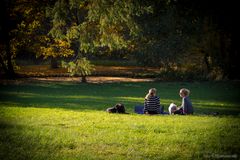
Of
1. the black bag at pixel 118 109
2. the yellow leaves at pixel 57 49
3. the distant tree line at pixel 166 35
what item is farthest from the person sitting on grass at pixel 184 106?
the yellow leaves at pixel 57 49

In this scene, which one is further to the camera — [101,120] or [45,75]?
[45,75]

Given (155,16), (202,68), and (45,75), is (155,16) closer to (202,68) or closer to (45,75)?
(202,68)

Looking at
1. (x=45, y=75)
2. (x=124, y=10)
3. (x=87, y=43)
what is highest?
(x=124, y=10)

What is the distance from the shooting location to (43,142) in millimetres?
10078

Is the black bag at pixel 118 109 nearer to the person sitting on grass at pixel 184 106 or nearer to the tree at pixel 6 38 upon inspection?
the person sitting on grass at pixel 184 106

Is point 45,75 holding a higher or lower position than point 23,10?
lower

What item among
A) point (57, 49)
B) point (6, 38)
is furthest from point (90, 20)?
point (57, 49)

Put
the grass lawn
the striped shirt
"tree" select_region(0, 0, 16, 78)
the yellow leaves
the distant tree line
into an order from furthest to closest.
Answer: the yellow leaves → the distant tree line → "tree" select_region(0, 0, 16, 78) → the striped shirt → the grass lawn

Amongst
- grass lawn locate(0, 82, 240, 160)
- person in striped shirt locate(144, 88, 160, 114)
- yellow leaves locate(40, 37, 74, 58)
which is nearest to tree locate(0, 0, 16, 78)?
yellow leaves locate(40, 37, 74, 58)

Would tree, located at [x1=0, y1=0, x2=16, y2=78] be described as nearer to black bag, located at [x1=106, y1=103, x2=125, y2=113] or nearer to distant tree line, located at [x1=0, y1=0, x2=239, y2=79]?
distant tree line, located at [x1=0, y1=0, x2=239, y2=79]

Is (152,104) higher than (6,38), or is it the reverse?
(6,38)

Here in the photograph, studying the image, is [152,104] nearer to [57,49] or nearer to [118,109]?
[118,109]

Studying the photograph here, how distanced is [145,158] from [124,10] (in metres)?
22.7

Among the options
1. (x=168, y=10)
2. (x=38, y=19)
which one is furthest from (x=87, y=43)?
(x=168, y=10)
